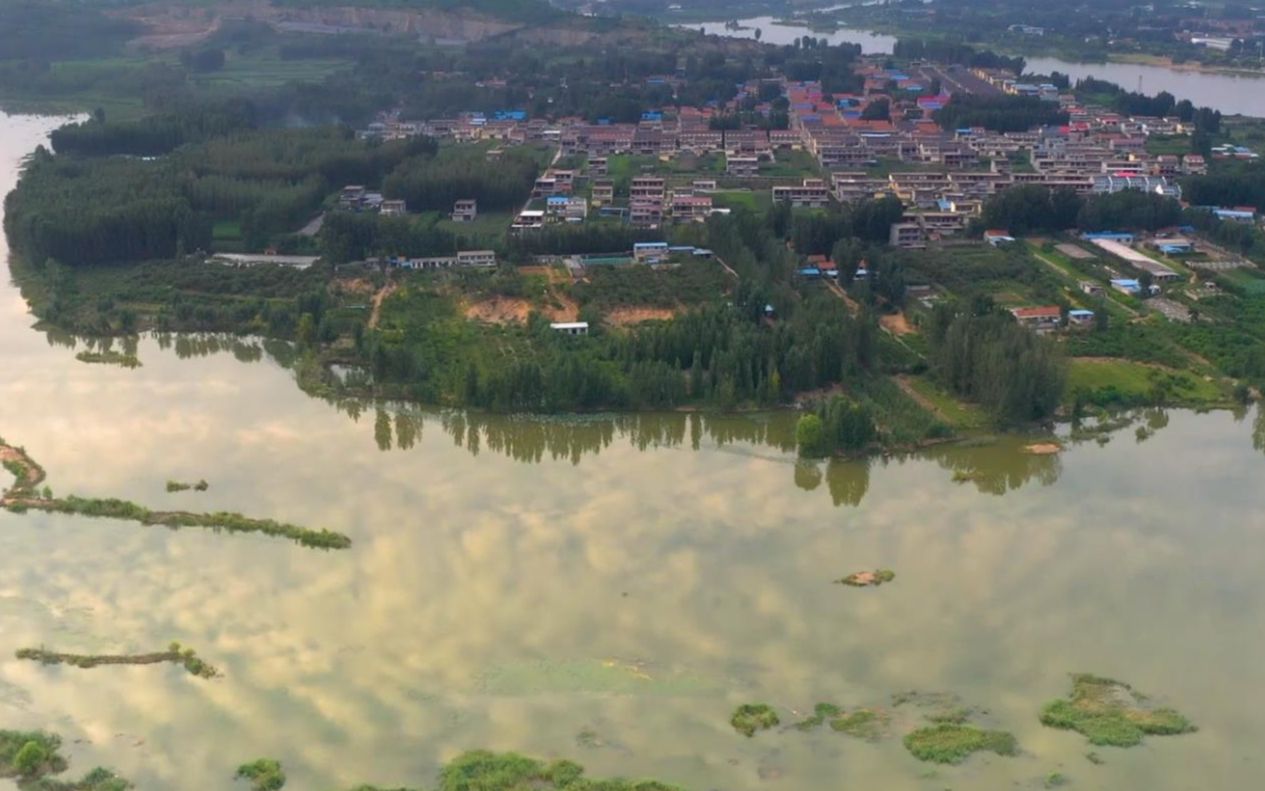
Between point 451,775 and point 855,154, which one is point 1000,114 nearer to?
point 855,154

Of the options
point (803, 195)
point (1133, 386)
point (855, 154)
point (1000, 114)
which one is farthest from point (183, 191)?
point (1000, 114)

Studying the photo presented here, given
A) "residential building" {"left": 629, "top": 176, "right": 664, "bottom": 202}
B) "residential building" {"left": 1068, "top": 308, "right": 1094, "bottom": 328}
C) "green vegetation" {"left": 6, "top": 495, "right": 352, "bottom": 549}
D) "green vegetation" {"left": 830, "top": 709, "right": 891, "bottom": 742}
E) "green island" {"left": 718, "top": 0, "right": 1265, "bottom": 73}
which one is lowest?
"green vegetation" {"left": 830, "top": 709, "right": 891, "bottom": 742}

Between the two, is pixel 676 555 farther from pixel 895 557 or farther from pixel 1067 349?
pixel 1067 349

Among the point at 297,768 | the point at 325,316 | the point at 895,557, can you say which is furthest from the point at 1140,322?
the point at 297,768

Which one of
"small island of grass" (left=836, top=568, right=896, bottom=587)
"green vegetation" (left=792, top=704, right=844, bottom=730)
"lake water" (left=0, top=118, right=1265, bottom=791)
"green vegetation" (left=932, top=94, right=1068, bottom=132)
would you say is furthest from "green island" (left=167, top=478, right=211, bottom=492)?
Answer: "green vegetation" (left=932, top=94, right=1068, bottom=132)

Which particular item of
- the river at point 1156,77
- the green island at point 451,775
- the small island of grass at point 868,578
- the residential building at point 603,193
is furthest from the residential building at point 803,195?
the green island at point 451,775

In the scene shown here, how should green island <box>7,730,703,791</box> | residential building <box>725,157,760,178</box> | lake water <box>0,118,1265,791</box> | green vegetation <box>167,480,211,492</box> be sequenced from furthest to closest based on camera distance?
residential building <box>725,157,760,178</box>
green vegetation <box>167,480,211,492</box>
lake water <box>0,118,1265,791</box>
green island <box>7,730,703,791</box>

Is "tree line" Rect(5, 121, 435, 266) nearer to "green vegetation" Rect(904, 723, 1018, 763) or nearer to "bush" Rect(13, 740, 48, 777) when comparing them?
"bush" Rect(13, 740, 48, 777)

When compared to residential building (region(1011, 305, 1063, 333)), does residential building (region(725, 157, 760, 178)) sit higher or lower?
higher
